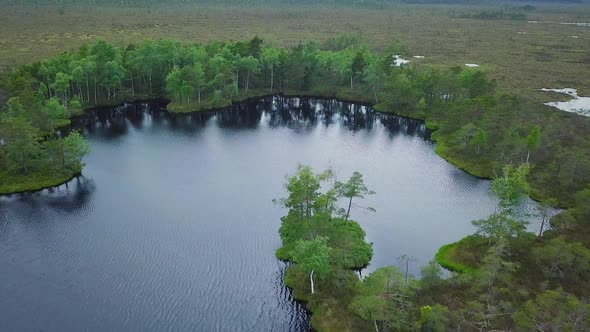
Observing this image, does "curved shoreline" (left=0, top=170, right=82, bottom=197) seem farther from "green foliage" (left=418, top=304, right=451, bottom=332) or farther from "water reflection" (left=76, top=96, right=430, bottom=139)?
"green foliage" (left=418, top=304, right=451, bottom=332)

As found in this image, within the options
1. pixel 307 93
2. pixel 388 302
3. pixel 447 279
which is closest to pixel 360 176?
pixel 447 279

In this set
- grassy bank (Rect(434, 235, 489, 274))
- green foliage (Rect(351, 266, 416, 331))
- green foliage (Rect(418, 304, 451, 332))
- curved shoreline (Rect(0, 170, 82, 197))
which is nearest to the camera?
green foliage (Rect(351, 266, 416, 331))

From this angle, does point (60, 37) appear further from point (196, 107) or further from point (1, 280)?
point (1, 280)

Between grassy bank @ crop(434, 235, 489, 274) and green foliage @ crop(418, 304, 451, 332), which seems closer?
green foliage @ crop(418, 304, 451, 332)

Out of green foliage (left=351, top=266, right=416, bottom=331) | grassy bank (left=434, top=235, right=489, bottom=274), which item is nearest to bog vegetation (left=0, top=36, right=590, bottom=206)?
grassy bank (left=434, top=235, right=489, bottom=274)

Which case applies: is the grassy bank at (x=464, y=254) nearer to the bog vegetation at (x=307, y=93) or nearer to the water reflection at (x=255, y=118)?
the bog vegetation at (x=307, y=93)

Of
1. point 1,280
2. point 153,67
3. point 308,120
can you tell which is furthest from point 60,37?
point 1,280

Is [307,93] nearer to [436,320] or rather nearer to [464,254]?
[464,254]
